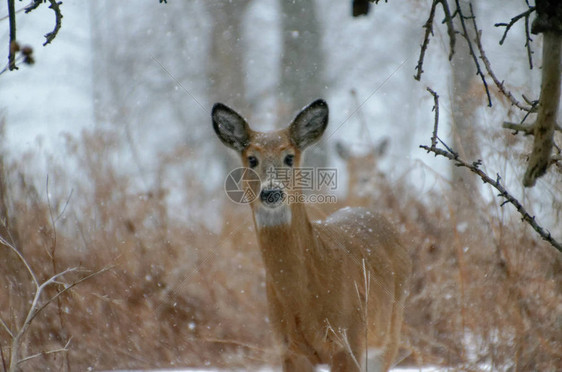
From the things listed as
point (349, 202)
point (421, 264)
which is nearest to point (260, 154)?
point (421, 264)

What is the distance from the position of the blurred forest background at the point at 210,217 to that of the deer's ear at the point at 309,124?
1582 millimetres

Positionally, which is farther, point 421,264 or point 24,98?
point 24,98

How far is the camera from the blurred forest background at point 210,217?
19.2 feet

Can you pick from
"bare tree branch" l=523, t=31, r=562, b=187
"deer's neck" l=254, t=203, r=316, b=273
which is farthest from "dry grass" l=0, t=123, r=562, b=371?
"bare tree branch" l=523, t=31, r=562, b=187

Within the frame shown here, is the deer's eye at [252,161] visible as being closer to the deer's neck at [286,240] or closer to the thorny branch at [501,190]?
the deer's neck at [286,240]

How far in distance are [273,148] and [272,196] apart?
469 mm

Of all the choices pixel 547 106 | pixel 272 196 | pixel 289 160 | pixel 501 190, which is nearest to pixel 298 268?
pixel 272 196

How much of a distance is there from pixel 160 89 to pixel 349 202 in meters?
4.32

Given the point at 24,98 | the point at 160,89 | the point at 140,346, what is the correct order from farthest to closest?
1. the point at 160,89
2. the point at 24,98
3. the point at 140,346

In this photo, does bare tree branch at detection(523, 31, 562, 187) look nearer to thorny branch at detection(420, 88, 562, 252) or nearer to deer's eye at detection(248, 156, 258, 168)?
thorny branch at detection(420, 88, 562, 252)

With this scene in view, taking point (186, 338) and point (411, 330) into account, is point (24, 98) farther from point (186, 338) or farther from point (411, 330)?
point (411, 330)

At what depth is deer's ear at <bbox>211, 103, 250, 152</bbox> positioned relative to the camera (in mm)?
4672

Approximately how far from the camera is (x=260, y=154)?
4402mm

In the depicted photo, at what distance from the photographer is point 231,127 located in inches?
187
